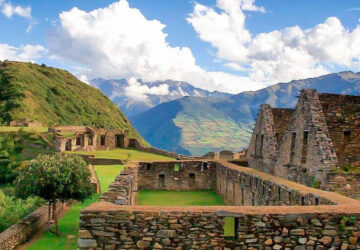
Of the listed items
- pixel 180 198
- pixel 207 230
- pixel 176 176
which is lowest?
pixel 180 198

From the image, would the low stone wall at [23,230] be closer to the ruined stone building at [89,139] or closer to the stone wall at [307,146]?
the stone wall at [307,146]

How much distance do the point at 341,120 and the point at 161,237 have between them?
13939 millimetres

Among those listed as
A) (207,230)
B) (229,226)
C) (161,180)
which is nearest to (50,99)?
(161,180)

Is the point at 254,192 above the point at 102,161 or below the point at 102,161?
below

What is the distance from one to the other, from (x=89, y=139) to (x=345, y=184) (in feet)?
202

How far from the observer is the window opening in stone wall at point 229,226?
808 centimetres

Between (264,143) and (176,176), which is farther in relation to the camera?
(176,176)

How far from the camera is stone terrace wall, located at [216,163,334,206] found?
11.8m

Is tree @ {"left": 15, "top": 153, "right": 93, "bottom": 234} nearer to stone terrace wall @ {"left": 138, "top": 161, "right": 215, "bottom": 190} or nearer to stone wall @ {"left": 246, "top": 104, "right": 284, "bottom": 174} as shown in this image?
stone terrace wall @ {"left": 138, "top": 161, "right": 215, "bottom": 190}

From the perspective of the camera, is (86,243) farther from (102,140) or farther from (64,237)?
(102,140)

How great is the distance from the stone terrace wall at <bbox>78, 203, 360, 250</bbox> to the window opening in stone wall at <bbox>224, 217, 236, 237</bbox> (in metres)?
0.11

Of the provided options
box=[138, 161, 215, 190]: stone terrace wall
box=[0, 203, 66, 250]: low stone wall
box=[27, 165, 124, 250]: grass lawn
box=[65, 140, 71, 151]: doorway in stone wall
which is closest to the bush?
box=[0, 203, 66, 250]: low stone wall

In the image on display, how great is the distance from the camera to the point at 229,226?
8367mm

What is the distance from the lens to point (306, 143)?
61.3ft
